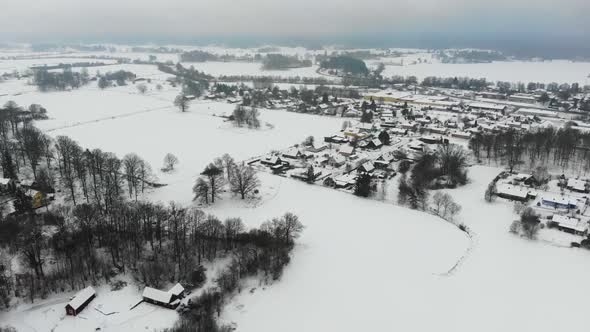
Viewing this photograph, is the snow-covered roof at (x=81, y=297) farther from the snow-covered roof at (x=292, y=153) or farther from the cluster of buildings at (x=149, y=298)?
the snow-covered roof at (x=292, y=153)

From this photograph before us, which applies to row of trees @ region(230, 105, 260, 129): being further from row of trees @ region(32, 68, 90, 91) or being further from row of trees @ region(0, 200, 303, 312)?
row of trees @ region(32, 68, 90, 91)

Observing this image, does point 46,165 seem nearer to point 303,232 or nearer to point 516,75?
point 303,232

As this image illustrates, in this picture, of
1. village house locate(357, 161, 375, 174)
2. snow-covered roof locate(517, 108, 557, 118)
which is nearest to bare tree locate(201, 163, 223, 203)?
village house locate(357, 161, 375, 174)

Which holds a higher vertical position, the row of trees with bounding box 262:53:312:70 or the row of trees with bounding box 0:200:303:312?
the row of trees with bounding box 262:53:312:70

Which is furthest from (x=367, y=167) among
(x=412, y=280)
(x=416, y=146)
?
(x=412, y=280)

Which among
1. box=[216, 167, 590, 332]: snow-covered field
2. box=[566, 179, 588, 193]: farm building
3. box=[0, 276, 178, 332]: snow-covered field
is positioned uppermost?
box=[566, 179, 588, 193]: farm building

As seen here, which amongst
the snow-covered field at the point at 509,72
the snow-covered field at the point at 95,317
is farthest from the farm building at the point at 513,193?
the snow-covered field at the point at 509,72
